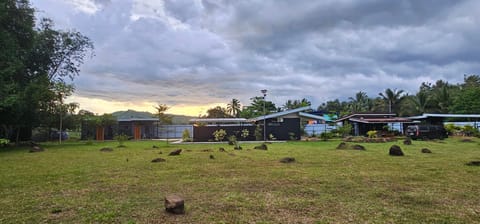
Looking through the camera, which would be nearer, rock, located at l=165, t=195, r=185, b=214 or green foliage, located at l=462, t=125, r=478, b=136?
rock, located at l=165, t=195, r=185, b=214

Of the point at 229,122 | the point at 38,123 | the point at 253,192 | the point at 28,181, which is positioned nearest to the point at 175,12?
the point at 28,181

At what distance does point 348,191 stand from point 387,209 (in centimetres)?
103

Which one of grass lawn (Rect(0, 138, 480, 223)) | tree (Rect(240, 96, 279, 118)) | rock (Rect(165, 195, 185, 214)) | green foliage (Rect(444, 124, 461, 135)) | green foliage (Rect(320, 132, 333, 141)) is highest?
tree (Rect(240, 96, 279, 118))

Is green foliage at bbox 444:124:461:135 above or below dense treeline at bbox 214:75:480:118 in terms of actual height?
below

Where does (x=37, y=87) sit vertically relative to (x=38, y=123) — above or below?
above

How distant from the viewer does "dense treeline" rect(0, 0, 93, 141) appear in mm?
14320

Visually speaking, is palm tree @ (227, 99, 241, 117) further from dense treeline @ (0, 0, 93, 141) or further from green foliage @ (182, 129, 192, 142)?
dense treeline @ (0, 0, 93, 141)

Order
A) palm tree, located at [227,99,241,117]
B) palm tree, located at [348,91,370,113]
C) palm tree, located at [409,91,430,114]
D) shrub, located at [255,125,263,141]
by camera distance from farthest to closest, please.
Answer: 1. palm tree, located at [227,99,241,117]
2. palm tree, located at [348,91,370,113]
3. palm tree, located at [409,91,430,114]
4. shrub, located at [255,125,263,141]

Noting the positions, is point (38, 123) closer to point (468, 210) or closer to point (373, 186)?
point (373, 186)

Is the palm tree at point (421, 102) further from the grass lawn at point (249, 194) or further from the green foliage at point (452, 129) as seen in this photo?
the grass lawn at point (249, 194)

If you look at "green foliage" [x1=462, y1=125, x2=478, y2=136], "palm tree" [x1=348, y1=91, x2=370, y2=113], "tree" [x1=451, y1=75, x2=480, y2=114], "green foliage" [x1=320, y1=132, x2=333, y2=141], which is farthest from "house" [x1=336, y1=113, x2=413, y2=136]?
"palm tree" [x1=348, y1=91, x2=370, y2=113]

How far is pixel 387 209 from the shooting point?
3.74 metres

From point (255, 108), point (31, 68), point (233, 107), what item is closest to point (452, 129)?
point (255, 108)

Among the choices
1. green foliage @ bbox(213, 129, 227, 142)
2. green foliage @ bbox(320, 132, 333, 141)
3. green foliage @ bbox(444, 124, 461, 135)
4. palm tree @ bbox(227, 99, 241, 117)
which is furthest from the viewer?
palm tree @ bbox(227, 99, 241, 117)
